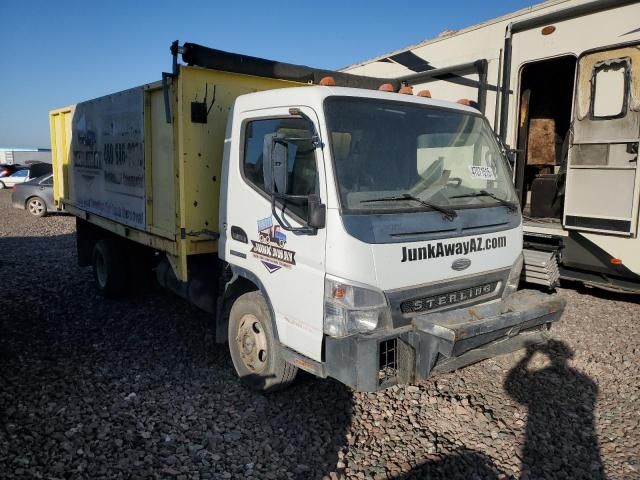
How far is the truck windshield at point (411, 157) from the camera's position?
10.6ft

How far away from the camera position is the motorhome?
5.12 meters

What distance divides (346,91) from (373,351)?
5.65ft

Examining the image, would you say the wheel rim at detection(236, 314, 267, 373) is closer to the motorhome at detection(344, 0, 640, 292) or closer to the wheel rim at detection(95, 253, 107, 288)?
the motorhome at detection(344, 0, 640, 292)

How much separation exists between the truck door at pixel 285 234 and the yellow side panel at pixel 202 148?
0.44 meters

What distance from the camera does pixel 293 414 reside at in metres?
3.72

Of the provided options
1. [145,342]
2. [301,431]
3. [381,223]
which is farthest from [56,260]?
[381,223]

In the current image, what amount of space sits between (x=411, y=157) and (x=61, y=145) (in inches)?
235

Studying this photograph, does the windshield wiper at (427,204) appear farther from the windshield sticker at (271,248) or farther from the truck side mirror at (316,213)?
the windshield sticker at (271,248)

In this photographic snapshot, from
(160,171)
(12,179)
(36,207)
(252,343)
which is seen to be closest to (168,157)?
(160,171)

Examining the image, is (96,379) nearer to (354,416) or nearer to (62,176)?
(354,416)

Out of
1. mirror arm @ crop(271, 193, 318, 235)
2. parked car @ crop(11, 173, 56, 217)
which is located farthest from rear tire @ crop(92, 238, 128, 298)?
parked car @ crop(11, 173, 56, 217)

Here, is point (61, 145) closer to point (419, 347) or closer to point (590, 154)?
point (419, 347)

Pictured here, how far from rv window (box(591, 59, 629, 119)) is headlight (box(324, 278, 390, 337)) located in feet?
12.5

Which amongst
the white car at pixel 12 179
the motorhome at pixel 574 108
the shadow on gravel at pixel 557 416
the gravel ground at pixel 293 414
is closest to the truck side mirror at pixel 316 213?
the gravel ground at pixel 293 414
